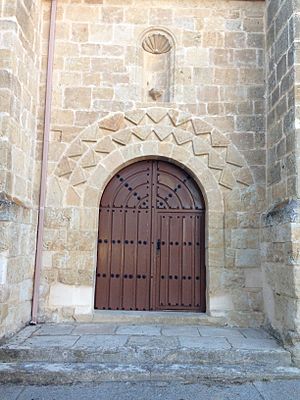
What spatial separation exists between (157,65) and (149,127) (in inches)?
39.2

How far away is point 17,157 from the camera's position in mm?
4273

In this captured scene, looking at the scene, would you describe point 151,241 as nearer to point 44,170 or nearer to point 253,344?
point 44,170

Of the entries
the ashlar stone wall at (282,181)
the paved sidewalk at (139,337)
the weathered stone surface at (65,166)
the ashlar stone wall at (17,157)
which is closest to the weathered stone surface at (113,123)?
the weathered stone surface at (65,166)

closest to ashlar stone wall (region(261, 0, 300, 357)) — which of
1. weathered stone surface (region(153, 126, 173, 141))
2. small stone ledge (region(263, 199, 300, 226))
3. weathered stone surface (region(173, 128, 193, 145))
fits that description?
small stone ledge (region(263, 199, 300, 226))

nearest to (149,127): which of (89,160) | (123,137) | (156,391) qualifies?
(123,137)

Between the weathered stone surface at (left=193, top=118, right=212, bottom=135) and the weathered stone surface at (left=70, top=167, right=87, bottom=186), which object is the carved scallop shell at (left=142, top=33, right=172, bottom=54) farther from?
the weathered stone surface at (left=70, top=167, right=87, bottom=186)

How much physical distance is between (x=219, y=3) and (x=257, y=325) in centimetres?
427

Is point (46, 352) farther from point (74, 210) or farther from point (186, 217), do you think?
point (186, 217)

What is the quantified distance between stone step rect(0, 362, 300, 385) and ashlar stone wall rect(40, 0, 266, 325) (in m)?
1.12

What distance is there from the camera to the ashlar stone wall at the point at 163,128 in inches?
185

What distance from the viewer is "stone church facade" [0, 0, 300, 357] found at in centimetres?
446

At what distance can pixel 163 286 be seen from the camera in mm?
4891

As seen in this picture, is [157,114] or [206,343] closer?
[206,343]

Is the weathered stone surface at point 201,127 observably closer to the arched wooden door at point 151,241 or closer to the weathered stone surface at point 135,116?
the arched wooden door at point 151,241
